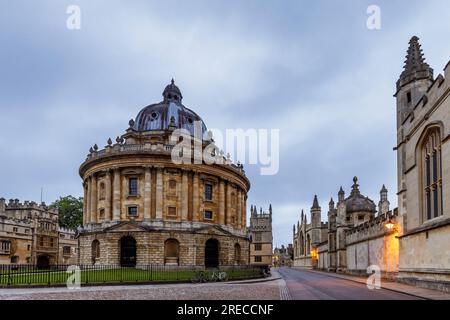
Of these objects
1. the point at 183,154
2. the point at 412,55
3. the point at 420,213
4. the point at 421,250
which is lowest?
the point at 421,250

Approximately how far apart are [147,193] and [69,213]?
47.9 metres

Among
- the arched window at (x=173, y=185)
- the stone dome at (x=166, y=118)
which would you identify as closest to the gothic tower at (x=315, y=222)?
the stone dome at (x=166, y=118)

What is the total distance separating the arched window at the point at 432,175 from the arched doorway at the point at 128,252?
2946 centimetres

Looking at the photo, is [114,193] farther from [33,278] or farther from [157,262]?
[33,278]

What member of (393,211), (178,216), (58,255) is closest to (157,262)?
(178,216)

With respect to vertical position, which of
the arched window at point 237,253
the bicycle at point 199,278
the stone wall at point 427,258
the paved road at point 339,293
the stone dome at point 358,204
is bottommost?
the arched window at point 237,253

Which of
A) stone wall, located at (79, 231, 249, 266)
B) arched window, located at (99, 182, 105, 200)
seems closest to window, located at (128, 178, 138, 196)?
arched window, located at (99, 182, 105, 200)

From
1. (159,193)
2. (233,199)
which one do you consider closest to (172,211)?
(159,193)

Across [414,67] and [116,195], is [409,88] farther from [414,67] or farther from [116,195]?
[116,195]

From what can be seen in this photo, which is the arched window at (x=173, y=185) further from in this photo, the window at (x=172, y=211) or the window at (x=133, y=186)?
the window at (x=133, y=186)

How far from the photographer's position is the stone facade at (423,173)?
1994 centimetres

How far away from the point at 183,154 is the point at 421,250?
93.7 ft

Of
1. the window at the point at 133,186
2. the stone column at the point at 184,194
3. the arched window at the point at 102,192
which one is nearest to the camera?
the window at the point at 133,186

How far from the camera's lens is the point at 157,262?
144ft
